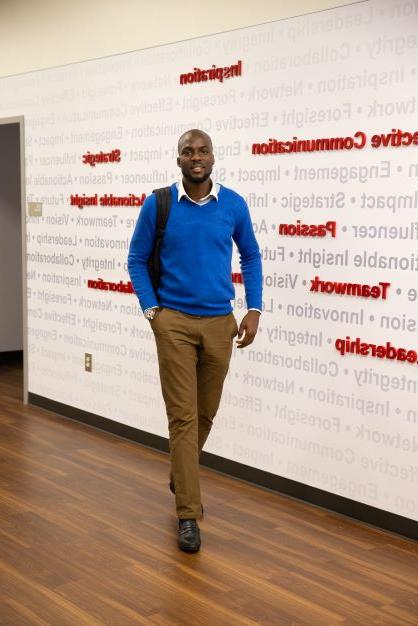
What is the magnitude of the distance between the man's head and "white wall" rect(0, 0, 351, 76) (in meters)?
0.93

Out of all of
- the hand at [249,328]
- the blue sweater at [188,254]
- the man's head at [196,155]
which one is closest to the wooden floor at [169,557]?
the hand at [249,328]

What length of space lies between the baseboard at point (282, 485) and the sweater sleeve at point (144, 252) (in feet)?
4.06

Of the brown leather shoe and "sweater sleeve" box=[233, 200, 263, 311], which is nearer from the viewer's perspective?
the brown leather shoe

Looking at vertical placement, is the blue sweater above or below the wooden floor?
above

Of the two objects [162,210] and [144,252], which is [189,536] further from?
[162,210]

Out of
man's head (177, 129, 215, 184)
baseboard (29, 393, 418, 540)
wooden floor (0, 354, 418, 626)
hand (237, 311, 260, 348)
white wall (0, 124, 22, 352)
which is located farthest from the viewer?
white wall (0, 124, 22, 352)

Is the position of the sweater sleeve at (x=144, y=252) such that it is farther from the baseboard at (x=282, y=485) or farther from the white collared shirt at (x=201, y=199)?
the baseboard at (x=282, y=485)

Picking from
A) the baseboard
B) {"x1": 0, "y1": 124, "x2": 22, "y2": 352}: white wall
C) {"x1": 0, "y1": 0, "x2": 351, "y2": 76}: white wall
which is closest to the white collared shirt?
{"x1": 0, "y1": 0, "x2": 351, "y2": 76}: white wall

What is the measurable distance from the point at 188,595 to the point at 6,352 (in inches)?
195

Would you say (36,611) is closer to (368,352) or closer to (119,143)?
(368,352)

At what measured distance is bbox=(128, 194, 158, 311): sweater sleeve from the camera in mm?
3666

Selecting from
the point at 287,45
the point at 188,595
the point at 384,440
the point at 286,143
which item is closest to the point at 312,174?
the point at 286,143

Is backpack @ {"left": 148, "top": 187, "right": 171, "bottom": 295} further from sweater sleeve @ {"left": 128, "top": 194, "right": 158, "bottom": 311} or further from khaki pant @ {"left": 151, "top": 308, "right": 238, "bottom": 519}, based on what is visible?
khaki pant @ {"left": 151, "top": 308, "right": 238, "bottom": 519}

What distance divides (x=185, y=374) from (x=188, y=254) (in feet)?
1.55
